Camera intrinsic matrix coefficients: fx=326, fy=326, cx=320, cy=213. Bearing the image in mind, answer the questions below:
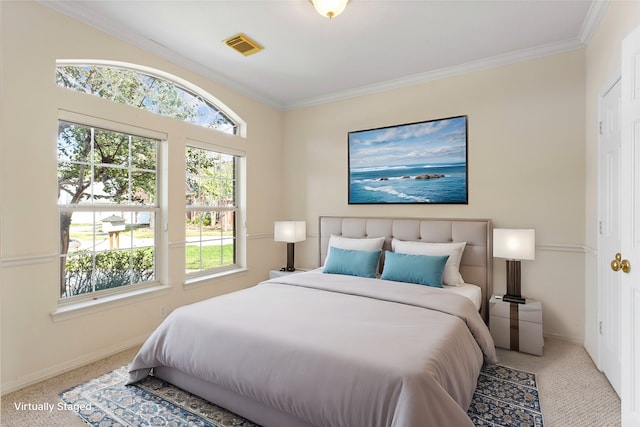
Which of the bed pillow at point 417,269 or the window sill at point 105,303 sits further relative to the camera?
the bed pillow at point 417,269

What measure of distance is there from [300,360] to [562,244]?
281 centimetres

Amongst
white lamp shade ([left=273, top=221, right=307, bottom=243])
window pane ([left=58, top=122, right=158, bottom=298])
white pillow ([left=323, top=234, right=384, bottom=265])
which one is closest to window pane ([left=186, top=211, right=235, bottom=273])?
window pane ([left=58, top=122, right=158, bottom=298])

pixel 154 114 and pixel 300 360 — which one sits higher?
pixel 154 114

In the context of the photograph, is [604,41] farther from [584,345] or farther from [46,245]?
[46,245]

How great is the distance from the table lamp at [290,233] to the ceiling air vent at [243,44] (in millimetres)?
2035

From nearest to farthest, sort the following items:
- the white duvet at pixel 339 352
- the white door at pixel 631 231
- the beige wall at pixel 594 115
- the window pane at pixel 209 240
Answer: the white duvet at pixel 339 352 < the white door at pixel 631 231 < the beige wall at pixel 594 115 < the window pane at pixel 209 240

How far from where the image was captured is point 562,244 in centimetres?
311

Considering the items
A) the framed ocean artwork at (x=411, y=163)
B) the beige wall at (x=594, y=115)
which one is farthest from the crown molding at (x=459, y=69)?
the framed ocean artwork at (x=411, y=163)

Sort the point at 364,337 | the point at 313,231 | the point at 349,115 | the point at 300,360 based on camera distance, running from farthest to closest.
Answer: the point at 313,231
the point at 349,115
the point at 364,337
the point at 300,360

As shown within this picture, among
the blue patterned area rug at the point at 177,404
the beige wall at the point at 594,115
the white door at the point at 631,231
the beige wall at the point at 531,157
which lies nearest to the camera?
the white door at the point at 631,231

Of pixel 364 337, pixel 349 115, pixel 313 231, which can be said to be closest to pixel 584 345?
pixel 364 337

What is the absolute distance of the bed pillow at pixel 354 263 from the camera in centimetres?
336

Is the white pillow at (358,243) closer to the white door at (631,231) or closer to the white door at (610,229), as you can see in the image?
the white door at (610,229)

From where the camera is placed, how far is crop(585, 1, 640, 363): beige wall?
230 centimetres
